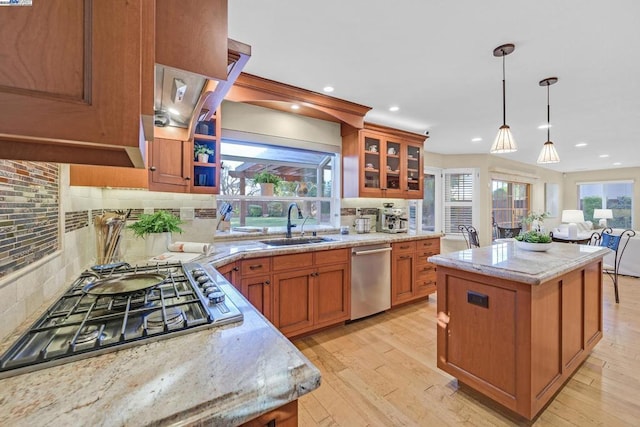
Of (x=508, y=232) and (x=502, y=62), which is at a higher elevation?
(x=502, y=62)

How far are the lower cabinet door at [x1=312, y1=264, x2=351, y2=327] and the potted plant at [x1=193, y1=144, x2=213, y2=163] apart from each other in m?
1.44

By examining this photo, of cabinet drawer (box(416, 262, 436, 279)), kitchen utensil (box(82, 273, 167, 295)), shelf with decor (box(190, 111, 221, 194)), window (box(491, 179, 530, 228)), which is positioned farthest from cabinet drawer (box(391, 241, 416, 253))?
window (box(491, 179, 530, 228))

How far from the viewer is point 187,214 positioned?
2.60 metres

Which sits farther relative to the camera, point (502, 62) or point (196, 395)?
point (502, 62)

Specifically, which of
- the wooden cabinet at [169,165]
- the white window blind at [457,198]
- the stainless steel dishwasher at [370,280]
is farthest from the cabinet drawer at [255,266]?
the white window blind at [457,198]

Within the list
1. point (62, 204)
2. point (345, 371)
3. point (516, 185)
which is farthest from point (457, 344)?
point (516, 185)

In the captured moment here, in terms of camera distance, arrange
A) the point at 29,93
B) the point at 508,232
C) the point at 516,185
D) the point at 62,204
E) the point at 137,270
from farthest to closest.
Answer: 1. the point at 516,185
2. the point at 508,232
3. the point at 137,270
4. the point at 62,204
5. the point at 29,93

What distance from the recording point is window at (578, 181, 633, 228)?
778 cm

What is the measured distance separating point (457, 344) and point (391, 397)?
1.86ft

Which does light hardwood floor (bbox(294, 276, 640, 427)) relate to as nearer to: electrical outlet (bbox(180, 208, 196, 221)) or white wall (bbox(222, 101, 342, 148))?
electrical outlet (bbox(180, 208, 196, 221))

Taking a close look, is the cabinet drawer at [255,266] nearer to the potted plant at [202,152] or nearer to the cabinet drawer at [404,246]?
the potted plant at [202,152]

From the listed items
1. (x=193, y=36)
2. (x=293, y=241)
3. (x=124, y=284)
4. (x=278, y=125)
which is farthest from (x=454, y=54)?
(x=124, y=284)

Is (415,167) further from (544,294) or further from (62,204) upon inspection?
(62,204)

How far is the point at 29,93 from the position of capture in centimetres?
47
